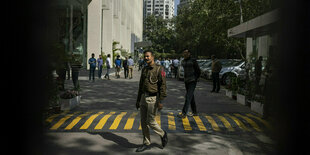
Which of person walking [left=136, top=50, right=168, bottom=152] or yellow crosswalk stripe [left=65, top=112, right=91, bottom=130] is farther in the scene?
yellow crosswalk stripe [left=65, top=112, right=91, bottom=130]

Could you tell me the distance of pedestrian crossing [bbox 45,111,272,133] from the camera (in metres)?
6.44

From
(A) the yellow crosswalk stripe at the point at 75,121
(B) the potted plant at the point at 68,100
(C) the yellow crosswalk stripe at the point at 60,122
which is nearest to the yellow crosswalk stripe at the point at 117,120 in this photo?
(A) the yellow crosswalk stripe at the point at 75,121

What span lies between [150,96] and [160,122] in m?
2.14

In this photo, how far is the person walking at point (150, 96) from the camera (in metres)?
5.05

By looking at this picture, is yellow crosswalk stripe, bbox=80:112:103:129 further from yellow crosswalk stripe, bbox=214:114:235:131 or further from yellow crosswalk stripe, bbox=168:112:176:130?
yellow crosswalk stripe, bbox=214:114:235:131

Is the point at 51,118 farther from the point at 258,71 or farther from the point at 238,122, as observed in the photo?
the point at 258,71

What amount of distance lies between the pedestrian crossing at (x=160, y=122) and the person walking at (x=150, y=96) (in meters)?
1.27

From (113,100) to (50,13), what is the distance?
7.97 meters

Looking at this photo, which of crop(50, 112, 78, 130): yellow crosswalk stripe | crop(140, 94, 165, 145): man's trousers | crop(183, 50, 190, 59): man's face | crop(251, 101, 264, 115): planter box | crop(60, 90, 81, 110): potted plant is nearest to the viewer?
crop(140, 94, 165, 145): man's trousers

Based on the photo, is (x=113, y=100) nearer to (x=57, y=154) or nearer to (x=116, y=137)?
(x=116, y=137)

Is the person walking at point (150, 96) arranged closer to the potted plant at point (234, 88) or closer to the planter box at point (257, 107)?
the planter box at point (257, 107)

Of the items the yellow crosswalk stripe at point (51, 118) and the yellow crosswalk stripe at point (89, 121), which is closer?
the yellow crosswalk stripe at point (89, 121)

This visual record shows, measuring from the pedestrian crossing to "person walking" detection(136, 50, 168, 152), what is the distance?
1.27m

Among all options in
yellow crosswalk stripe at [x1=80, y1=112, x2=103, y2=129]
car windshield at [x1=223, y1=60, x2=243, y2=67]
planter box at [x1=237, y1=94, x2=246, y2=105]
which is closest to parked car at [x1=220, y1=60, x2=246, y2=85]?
car windshield at [x1=223, y1=60, x2=243, y2=67]
